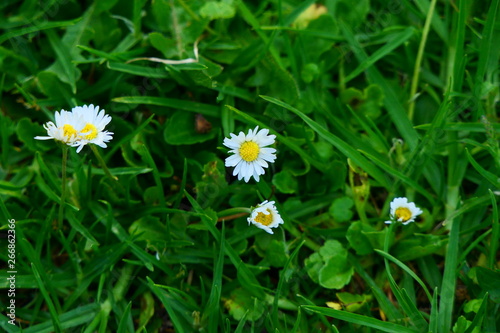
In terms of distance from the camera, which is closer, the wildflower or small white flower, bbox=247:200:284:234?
the wildflower

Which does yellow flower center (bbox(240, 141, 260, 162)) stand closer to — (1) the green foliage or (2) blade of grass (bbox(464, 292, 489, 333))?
(1) the green foliage

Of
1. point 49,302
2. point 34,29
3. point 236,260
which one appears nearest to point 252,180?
point 236,260

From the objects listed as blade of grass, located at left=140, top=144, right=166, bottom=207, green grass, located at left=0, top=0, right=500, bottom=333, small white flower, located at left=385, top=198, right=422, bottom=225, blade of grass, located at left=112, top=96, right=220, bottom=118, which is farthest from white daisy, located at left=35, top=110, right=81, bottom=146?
small white flower, located at left=385, top=198, right=422, bottom=225

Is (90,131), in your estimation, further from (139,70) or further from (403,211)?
(403,211)

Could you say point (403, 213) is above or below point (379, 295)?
above

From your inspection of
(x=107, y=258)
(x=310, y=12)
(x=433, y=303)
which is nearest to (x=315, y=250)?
(x=433, y=303)

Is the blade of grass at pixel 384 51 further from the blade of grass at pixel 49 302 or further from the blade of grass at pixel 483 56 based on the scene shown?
the blade of grass at pixel 49 302

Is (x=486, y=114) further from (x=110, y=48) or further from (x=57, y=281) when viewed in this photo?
(x=57, y=281)
